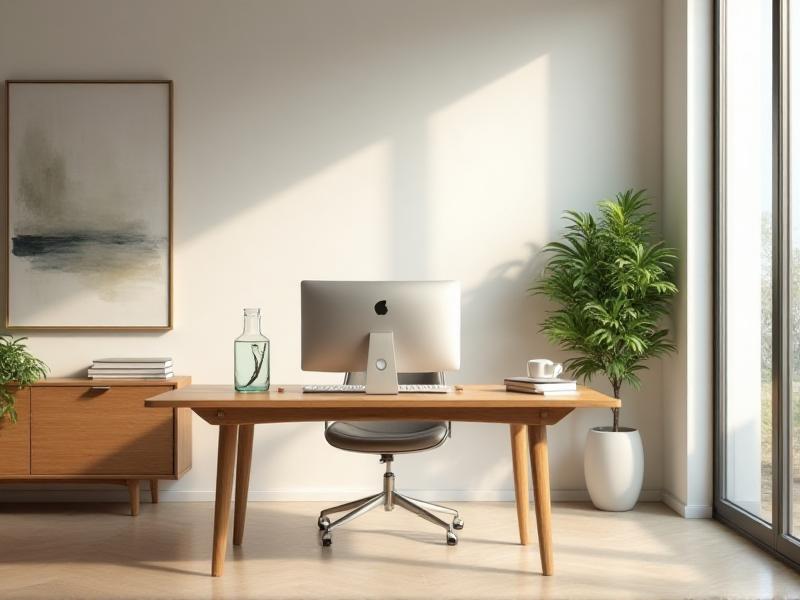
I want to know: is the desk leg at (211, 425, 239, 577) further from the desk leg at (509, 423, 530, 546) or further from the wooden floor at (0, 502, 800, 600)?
the desk leg at (509, 423, 530, 546)

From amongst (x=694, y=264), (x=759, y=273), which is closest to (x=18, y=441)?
(x=694, y=264)

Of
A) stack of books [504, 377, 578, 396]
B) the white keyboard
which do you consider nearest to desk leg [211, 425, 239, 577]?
the white keyboard

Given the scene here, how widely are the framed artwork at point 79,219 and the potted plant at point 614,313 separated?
2247mm

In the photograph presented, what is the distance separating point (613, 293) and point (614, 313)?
150 millimetres

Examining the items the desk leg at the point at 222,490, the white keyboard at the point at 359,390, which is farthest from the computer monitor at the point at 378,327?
the desk leg at the point at 222,490

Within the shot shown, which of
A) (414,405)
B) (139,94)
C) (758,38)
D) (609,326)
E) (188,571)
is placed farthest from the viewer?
(139,94)

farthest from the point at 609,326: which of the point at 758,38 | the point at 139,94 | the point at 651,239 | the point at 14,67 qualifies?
the point at 14,67

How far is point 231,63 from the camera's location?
4895 millimetres

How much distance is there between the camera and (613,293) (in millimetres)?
4504

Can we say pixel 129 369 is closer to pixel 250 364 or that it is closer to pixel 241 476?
pixel 241 476

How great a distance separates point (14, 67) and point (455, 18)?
2.53 metres

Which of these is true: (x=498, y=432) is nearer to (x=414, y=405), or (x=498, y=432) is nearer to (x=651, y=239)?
(x=651, y=239)

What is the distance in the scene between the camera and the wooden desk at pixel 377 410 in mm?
3160

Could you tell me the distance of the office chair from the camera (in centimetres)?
374
